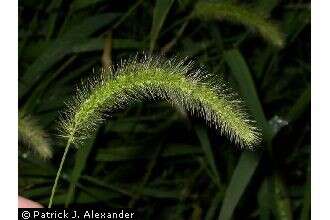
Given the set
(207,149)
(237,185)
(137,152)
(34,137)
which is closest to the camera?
(34,137)

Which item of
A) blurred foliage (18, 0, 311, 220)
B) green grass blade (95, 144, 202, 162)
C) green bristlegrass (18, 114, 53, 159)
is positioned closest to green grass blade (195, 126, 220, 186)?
blurred foliage (18, 0, 311, 220)

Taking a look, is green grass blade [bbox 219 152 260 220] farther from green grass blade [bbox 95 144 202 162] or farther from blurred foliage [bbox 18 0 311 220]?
green grass blade [bbox 95 144 202 162]

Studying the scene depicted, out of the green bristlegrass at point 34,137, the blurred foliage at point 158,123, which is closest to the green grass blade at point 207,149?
the blurred foliage at point 158,123

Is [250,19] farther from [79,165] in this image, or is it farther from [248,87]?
[79,165]

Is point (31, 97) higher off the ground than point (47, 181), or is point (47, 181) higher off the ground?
point (31, 97)

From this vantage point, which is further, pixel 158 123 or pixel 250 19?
pixel 158 123

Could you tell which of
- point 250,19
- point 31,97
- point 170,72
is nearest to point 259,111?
point 250,19

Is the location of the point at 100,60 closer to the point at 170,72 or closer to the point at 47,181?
the point at 47,181

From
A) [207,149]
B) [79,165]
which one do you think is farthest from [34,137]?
[207,149]
